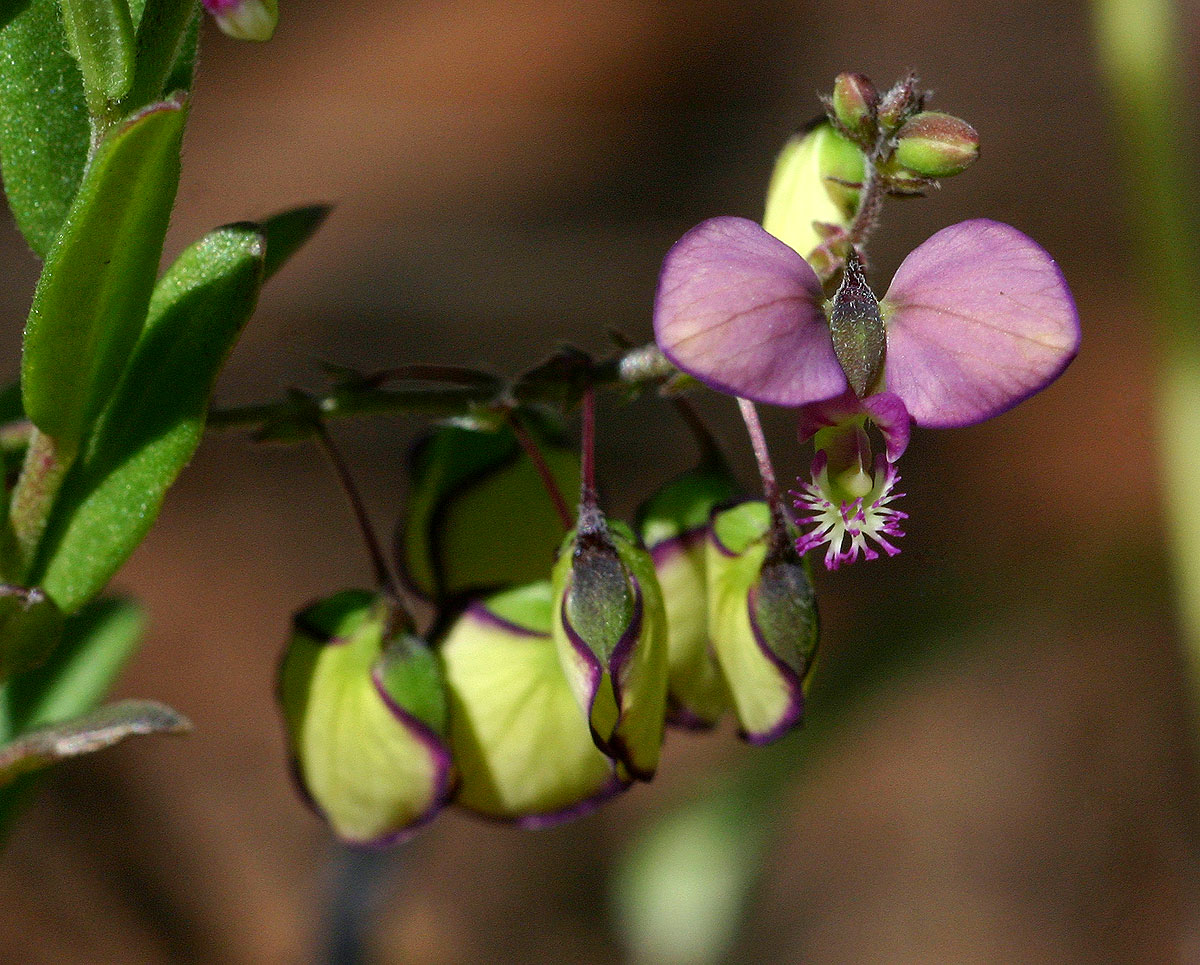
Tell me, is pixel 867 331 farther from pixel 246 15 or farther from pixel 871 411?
pixel 246 15

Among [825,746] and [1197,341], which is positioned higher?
[1197,341]

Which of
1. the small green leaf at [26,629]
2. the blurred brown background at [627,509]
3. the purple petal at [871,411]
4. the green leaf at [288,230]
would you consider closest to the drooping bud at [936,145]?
the purple petal at [871,411]

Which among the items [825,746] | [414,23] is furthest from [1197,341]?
[414,23]

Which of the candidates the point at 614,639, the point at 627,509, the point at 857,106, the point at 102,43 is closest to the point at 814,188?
the point at 857,106

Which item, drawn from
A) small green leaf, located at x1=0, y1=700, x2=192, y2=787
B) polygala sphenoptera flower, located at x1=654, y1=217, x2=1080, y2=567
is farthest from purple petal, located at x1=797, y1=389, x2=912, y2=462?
small green leaf, located at x1=0, y1=700, x2=192, y2=787

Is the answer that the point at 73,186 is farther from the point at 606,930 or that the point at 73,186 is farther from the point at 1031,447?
the point at 1031,447

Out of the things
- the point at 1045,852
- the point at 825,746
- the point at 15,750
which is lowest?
the point at 1045,852
